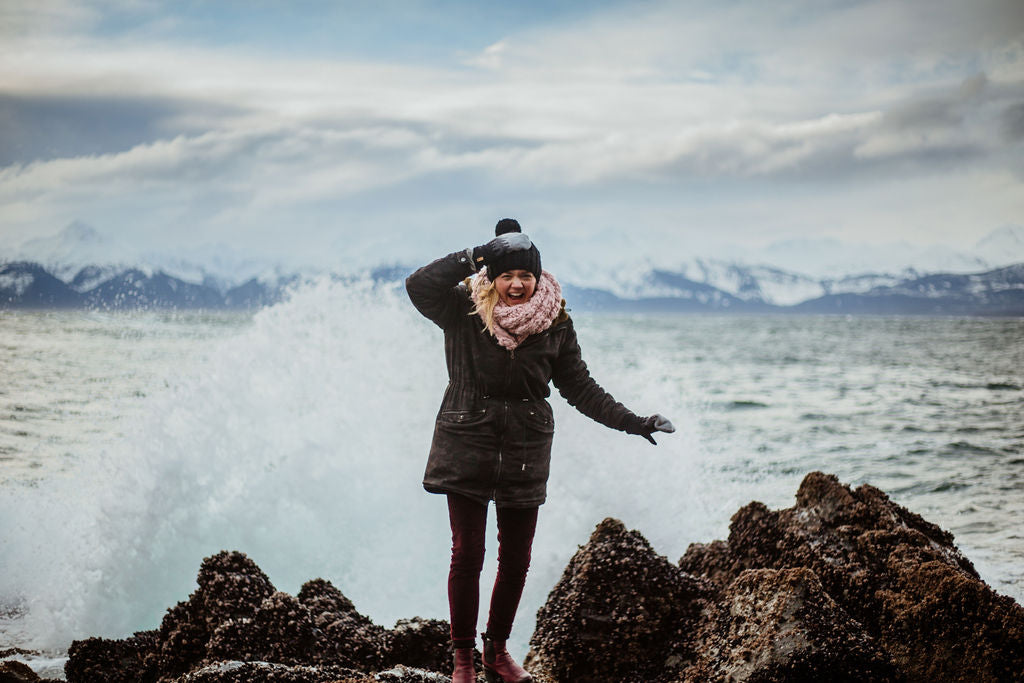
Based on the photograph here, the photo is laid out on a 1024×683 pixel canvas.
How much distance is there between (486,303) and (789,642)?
1.97 m

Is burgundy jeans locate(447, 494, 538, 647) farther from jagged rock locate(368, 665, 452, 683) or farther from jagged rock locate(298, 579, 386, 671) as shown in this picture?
jagged rock locate(298, 579, 386, 671)

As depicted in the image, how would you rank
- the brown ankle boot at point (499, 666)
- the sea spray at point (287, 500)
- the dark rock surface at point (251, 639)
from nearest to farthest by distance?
1. the brown ankle boot at point (499, 666)
2. the dark rock surface at point (251, 639)
3. the sea spray at point (287, 500)

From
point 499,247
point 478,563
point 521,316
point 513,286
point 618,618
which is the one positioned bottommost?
point 618,618

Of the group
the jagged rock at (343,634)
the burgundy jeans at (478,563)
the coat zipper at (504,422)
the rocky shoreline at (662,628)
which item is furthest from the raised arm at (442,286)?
the jagged rock at (343,634)

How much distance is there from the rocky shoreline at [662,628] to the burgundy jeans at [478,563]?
0.95 feet

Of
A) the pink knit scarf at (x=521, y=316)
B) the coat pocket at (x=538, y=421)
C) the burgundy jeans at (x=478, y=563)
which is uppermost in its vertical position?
the pink knit scarf at (x=521, y=316)

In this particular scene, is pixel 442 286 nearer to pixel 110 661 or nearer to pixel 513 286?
pixel 513 286

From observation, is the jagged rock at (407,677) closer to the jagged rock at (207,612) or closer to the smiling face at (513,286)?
the jagged rock at (207,612)

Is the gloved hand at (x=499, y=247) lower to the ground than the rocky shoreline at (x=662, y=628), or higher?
higher

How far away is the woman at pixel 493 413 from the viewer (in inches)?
134

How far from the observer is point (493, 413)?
343 cm

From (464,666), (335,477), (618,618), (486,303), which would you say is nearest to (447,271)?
(486,303)

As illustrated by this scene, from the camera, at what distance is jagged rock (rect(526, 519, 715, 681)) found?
4066mm

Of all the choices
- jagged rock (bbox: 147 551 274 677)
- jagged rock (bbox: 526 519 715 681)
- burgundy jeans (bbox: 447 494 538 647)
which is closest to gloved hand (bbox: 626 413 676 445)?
burgundy jeans (bbox: 447 494 538 647)
